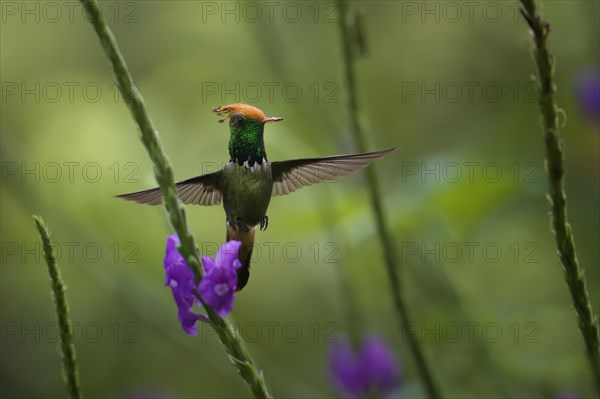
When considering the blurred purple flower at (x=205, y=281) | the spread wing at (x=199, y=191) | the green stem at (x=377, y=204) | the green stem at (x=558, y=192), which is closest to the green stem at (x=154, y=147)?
the blurred purple flower at (x=205, y=281)

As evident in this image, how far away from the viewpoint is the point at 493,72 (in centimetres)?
→ 523

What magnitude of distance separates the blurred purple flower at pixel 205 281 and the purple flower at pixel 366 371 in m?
1.95

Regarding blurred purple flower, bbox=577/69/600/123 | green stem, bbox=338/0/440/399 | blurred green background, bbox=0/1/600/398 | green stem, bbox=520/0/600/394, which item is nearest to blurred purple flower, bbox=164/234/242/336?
green stem, bbox=520/0/600/394

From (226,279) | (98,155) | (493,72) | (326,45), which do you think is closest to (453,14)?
(493,72)

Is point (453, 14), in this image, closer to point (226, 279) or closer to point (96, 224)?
point (96, 224)

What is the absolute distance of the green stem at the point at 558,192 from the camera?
128cm

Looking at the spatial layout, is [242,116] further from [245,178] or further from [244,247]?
[244,247]

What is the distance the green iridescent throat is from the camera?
48.1 inches

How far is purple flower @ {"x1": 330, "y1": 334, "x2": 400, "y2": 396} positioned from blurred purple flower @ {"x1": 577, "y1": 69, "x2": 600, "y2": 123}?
5.52 ft

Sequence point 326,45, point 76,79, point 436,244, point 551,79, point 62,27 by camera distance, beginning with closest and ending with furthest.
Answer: point 551,79
point 436,244
point 326,45
point 76,79
point 62,27

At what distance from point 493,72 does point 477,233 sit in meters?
2.51

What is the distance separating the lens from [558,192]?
131 centimetres

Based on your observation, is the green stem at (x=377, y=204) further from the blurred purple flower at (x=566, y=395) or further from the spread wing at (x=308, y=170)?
the blurred purple flower at (x=566, y=395)

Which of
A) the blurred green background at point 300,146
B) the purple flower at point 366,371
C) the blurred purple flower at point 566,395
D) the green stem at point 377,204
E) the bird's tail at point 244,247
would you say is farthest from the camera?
the blurred green background at point 300,146
